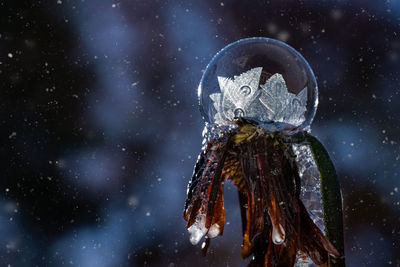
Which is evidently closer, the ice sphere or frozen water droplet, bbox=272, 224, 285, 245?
frozen water droplet, bbox=272, 224, 285, 245

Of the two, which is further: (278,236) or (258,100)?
(258,100)

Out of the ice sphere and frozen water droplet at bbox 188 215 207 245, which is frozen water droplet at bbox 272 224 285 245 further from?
the ice sphere

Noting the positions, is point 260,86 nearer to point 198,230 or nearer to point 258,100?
point 258,100

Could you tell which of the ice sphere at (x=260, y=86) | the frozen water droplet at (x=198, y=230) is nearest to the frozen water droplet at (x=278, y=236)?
the frozen water droplet at (x=198, y=230)

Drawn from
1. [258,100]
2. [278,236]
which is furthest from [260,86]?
[278,236]

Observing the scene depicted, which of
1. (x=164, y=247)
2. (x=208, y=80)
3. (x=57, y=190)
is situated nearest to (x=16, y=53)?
(x=57, y=190)

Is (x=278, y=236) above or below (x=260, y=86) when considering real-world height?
below

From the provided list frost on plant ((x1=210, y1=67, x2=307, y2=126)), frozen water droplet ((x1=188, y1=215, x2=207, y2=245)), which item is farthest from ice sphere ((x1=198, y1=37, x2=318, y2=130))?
frozen water droplet ((x1=188, y1=215, x2=207, y2=245))

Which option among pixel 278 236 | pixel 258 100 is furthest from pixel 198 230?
pixel 258 100

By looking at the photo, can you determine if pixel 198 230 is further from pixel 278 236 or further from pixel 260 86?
pixel 260 86
